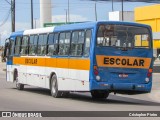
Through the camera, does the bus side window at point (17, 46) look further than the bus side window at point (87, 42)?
Yes

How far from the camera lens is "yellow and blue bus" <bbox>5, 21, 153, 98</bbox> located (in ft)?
62.2

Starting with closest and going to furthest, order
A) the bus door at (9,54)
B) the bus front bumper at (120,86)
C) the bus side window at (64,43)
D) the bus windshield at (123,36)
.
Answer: the bus front bumper at (120,86) < the bus windshield at (123,36) < the bus side window at (64,43) < the bus door at (9,54)

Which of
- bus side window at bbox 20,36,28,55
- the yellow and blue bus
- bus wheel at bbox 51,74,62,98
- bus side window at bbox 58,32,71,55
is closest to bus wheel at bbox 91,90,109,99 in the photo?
the yellow and blue bus

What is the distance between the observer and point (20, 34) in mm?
26172

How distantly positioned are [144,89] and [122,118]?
5697mm

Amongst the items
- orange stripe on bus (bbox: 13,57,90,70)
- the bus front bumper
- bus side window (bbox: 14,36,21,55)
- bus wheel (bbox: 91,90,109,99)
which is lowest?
bus wheel (bbox: 91,90,109,99)

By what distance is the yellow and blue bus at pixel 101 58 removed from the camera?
18953mm

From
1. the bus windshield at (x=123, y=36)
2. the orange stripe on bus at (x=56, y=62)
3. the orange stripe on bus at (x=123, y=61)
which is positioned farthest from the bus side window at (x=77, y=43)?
the orange stripe on bus at (x=123, y=61)

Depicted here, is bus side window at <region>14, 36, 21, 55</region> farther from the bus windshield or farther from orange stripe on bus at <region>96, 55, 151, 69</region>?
orange stripe on bus at <region>96, 55, 151, 69</region>

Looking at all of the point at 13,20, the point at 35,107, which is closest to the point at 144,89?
the point at 35,107

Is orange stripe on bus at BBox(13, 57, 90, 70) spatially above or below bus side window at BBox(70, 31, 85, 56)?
below

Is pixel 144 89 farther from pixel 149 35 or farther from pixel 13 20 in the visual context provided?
pixel 13 20

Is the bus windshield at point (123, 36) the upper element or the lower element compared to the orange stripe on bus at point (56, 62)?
upper

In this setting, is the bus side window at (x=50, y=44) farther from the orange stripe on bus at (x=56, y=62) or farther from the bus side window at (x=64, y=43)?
the bus side window at (x=64, y=43)
